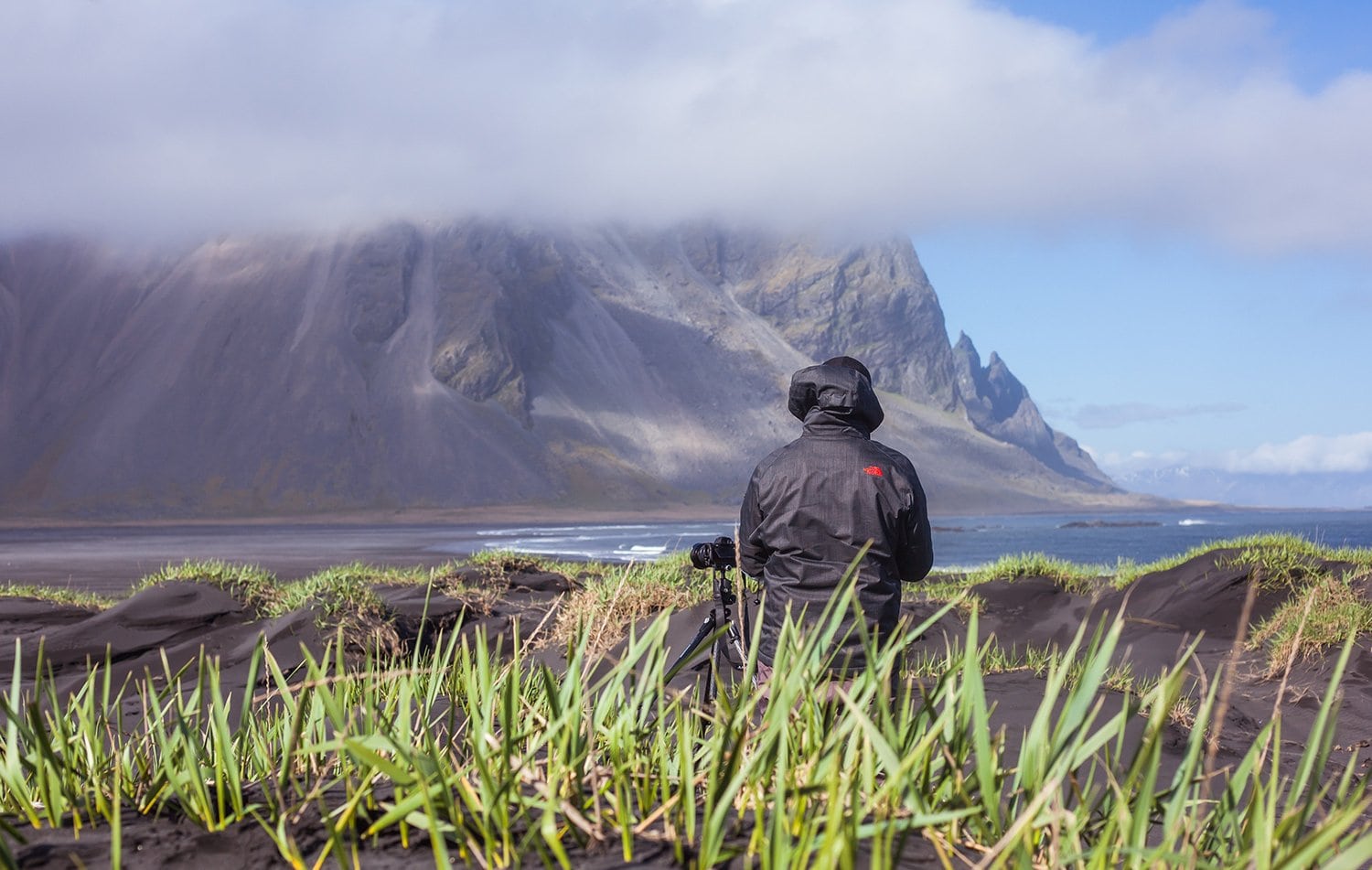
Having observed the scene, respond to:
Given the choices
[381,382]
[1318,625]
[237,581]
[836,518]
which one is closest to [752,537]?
[836,518]

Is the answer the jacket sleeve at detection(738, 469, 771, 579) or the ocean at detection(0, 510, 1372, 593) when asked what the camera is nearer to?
the jacket sleeve at detection(738, 469, 771, 579)

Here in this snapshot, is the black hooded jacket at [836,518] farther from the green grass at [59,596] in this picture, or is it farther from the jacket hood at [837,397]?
the green grass at [59,596]

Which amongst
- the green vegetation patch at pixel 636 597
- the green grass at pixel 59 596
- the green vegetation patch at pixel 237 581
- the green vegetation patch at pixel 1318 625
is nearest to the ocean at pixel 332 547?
the green grass at pixel 59 596

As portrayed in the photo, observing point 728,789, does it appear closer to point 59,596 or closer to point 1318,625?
point 1318,625

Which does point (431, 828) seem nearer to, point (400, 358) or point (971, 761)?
point (971, 761)

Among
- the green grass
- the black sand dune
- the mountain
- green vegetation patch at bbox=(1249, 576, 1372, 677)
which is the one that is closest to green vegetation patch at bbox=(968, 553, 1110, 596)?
the black sand dune

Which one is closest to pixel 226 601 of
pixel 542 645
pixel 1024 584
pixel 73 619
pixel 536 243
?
pixel 73 619

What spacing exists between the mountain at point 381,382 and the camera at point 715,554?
303 feet

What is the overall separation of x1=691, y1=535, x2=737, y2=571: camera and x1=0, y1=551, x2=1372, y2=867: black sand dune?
1.78 metres

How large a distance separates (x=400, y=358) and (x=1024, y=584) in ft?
348

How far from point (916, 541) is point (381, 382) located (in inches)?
4360

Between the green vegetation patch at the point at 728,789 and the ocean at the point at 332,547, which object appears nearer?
the green vegetation patch at the point at 728,789

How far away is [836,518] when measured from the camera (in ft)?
15.6

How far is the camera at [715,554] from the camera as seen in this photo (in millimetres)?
5086
